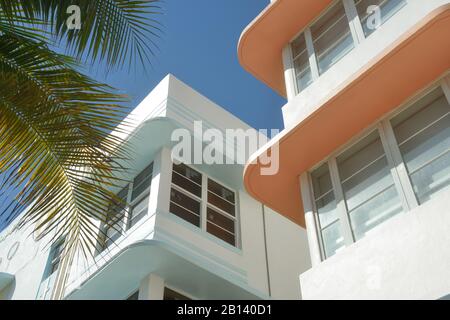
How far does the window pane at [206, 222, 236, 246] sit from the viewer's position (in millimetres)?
13070

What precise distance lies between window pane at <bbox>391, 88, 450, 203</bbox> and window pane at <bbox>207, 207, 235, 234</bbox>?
608 cm

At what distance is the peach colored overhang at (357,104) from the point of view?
7.70 metres

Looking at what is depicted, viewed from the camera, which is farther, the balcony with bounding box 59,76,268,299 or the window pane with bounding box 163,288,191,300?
the window pane with bounding box 163,288,191,300

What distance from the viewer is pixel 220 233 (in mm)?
13289

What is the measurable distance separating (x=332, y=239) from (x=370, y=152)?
1292 millimetres

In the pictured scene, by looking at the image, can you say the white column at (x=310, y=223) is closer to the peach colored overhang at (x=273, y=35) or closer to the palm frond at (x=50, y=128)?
the peach colored overhang at (x=273, y=35)

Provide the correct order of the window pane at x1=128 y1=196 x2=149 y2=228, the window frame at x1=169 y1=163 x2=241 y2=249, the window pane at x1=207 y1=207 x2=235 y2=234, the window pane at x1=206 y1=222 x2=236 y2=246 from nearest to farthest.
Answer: the window pane at x1=128 y1=196 x2=149 y2=228 → the window frame at x1=169 y1=163 x2=241 y2=249 → the window pane at x1=206 y1=222 x2=236 y2=246 → the window pane at x1=207 y1=207 x2=235 y2=234

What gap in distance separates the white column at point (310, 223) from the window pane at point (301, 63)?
1798 mm

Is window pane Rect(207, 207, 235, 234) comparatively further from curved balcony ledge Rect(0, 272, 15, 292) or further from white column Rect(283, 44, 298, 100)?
curved balcony ledge Rect(0, 272, 15, 292)

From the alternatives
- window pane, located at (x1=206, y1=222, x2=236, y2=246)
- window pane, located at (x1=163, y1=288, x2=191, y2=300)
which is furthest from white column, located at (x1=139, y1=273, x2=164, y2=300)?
window pane, located at (x1=206, y1=222, x2=236, y2=246)

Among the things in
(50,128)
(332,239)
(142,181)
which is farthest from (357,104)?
(142,181)

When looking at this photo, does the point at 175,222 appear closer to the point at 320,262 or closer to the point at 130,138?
the point at 130,138

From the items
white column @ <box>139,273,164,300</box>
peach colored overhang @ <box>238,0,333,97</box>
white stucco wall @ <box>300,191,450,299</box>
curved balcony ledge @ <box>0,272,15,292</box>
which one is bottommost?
white stucco wall @ <box>300,191,450,299</box>

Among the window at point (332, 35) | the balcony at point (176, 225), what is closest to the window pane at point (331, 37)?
the window at point (332, 35)
